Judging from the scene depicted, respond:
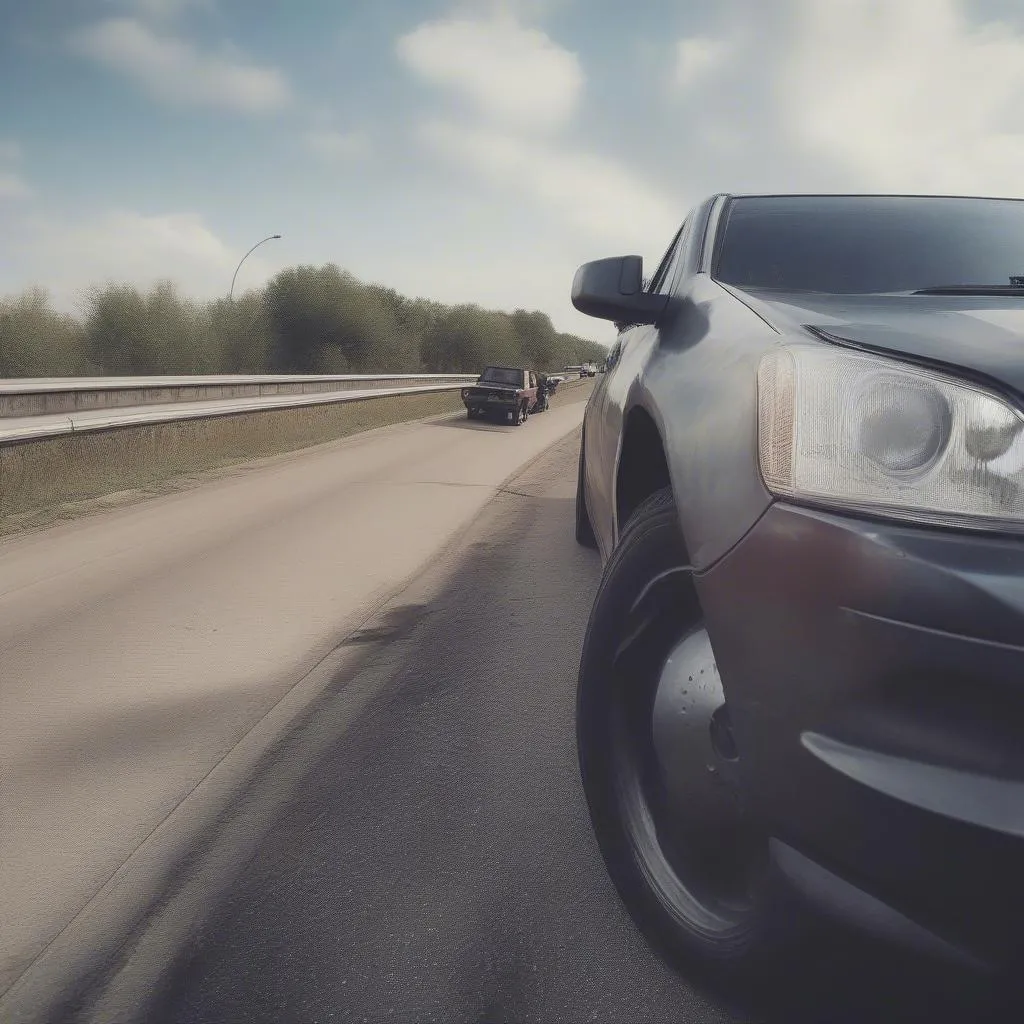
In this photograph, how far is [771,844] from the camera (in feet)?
4.56

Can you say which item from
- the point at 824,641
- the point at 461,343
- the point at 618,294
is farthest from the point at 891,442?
the point at 461,343

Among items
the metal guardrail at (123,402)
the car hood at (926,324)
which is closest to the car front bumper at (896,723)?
the car hood at (926,324)

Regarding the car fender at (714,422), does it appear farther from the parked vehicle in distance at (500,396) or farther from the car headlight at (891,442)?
the parked vehicle in distance at (500,396)

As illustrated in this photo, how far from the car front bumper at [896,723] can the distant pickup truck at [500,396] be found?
2161cm

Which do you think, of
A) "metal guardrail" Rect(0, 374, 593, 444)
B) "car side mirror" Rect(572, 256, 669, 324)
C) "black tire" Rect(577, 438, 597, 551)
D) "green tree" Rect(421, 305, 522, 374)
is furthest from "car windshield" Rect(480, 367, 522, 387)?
"green tree" Rect(421, 305, 522, 374)

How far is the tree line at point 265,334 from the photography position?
41031 millimetres

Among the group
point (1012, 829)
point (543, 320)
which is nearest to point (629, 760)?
point (1012, 829)

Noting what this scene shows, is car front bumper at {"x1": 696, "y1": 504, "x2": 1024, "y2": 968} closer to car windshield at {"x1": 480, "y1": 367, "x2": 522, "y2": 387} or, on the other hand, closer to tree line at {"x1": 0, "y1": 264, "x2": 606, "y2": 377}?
car windshield at {"x1": 480, "y1": 367, "x2": 522, "y2": 387}

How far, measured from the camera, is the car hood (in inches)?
55.0

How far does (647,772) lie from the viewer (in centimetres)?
188

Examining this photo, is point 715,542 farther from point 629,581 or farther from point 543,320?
point 543,320

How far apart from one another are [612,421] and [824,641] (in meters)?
1.83

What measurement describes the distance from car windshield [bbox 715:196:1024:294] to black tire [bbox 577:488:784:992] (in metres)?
0.98

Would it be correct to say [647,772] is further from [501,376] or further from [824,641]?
[501,376]
